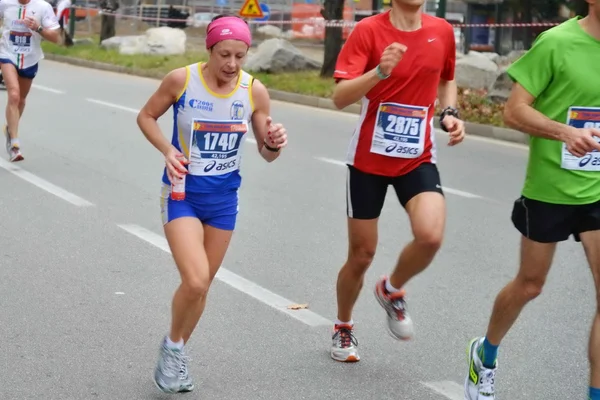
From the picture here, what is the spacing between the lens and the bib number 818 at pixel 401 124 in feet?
18.4

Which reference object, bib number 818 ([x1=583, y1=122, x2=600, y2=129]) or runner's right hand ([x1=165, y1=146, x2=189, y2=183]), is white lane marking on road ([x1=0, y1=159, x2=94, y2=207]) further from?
bib number 818 ([x1=583, y1=122, x2=600, y2=129])

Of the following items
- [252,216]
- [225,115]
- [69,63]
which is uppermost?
[225,115]

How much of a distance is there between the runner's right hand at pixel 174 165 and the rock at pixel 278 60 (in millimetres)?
19778

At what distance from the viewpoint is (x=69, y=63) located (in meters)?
31.0

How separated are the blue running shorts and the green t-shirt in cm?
134

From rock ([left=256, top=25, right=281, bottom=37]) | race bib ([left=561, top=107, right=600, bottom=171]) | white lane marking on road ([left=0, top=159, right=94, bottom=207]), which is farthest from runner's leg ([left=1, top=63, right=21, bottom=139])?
rock ([left=256, top=25, right=281, bottom=37])

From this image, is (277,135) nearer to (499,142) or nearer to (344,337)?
(344,337)

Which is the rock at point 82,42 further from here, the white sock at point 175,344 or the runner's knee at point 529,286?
the runner's knee at point 529,286

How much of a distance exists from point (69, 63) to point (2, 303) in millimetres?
24741

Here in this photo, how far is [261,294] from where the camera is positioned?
24.1ft

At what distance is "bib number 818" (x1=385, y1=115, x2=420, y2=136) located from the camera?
18.4 feet

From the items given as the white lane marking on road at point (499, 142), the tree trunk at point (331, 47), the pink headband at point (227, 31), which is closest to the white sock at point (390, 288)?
the pink headband at point (227, 31)

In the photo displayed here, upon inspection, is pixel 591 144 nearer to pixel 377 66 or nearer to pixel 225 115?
pixel 377 66

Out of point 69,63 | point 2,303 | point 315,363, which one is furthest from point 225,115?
point 69,63
